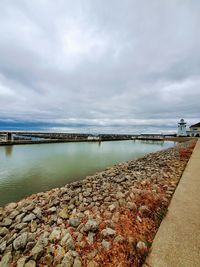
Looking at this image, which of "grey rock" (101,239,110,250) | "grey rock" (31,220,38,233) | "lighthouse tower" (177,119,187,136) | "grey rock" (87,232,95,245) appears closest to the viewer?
"grey rock" (101,239,110,250)

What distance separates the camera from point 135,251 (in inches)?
62.8

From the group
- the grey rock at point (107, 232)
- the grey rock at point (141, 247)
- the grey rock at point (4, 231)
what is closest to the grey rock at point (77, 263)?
the grey rock at point (107, 232)

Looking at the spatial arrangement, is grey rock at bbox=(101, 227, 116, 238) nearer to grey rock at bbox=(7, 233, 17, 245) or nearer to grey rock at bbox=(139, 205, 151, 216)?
grey rock at bbox=(139, 205, 151, 216)

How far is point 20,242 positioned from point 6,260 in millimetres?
217

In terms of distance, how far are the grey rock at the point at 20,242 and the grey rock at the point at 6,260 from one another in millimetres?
98

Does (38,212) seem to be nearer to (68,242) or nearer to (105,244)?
(68,242)

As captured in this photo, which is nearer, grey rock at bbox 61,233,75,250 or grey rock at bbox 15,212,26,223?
grey rock at bbox 61,233,75,250

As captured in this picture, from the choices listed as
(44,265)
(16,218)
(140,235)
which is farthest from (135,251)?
(16,218)

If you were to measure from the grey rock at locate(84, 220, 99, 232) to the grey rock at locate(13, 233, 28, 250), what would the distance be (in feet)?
2.79

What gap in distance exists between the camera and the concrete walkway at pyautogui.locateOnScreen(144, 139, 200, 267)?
146 centimetres

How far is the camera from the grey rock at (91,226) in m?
1.99

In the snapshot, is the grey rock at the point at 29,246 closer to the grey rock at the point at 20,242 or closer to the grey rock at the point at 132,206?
the grey rock at the point at 20,242

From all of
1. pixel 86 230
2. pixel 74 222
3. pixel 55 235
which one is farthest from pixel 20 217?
pixel 86 230

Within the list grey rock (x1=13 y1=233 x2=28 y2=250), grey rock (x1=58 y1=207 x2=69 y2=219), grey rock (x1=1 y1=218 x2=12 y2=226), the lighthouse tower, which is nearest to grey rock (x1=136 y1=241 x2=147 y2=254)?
Result: grey rock (x1=58 y1=207 x2=69 y2=219)
